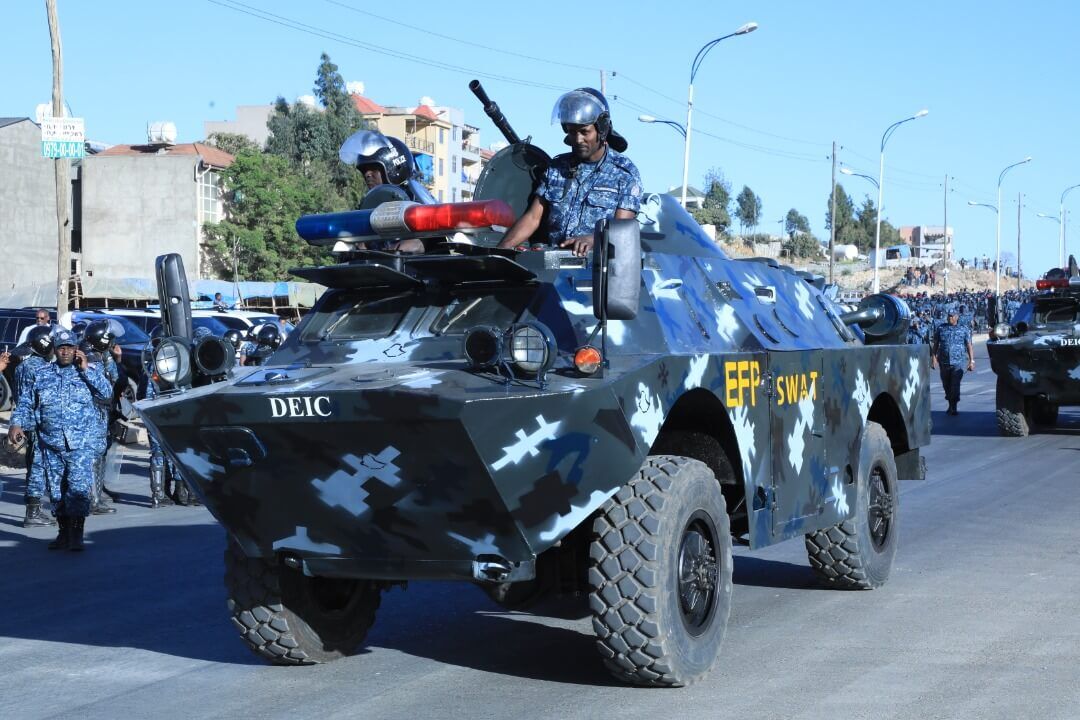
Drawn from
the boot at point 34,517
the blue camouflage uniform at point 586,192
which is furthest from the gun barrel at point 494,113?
the boot at point 34,517

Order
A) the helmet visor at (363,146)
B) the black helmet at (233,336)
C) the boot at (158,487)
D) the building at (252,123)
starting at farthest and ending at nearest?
the building at (252,123) → the boot at (158,487) → the helmet visor at (363,146) → the black helmet at (233,336)

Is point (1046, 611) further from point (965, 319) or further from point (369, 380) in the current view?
point (965, 319)

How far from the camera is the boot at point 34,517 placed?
1227 cm

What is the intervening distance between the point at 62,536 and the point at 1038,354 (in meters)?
12.0

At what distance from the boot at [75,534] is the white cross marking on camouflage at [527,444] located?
6347 millimetres

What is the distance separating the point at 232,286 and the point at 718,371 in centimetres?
3807

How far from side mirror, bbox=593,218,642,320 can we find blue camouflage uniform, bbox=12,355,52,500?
7146 millimetres

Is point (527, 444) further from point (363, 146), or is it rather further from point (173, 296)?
point (363, 146)

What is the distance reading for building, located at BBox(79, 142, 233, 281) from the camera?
184ft

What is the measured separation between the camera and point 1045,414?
20.3m

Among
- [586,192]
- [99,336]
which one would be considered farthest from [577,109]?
[99,336]

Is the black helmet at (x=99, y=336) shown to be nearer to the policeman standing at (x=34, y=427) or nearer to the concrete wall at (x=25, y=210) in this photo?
the policeman standing at (x=34, y=427)

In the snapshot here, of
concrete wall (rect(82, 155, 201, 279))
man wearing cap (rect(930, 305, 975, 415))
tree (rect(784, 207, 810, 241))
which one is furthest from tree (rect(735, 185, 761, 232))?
man wearing cap (rect(930, 305, 975, 415))

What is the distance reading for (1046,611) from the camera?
7.71 m
